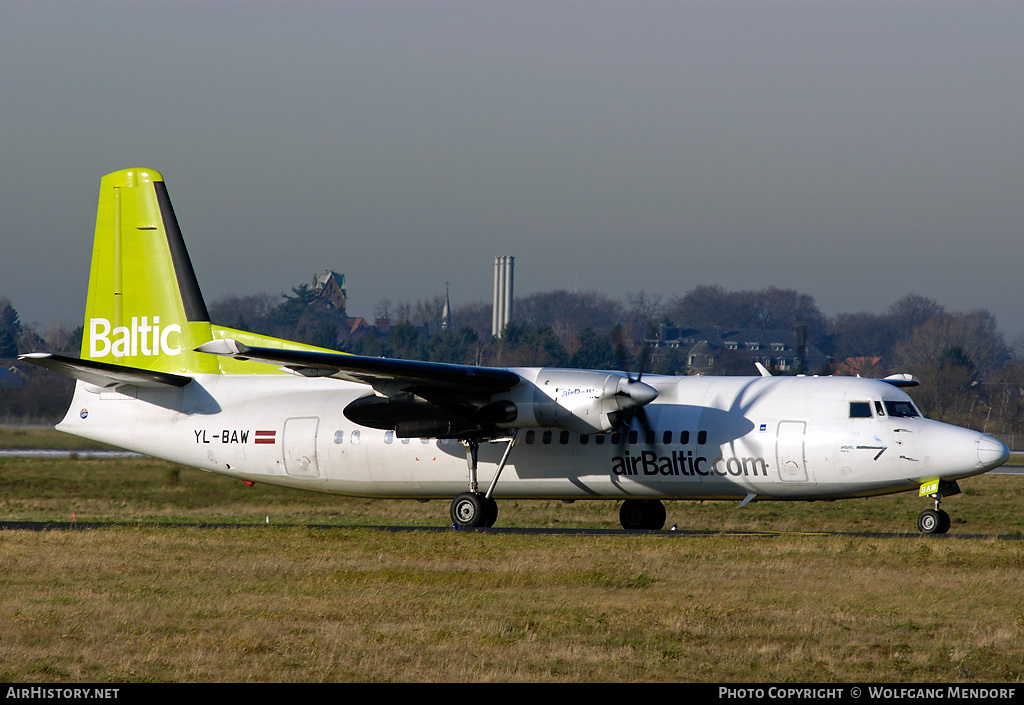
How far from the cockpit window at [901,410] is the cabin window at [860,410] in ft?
1.15

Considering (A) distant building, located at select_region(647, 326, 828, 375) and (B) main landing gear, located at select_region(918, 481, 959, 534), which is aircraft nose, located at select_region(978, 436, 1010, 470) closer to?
(B) main landing gear, located at select_region(918, 481, 959, 534)

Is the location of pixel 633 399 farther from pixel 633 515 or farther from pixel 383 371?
pixel 383 371

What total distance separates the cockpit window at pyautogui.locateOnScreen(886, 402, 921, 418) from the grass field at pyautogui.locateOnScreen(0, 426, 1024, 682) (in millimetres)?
2156

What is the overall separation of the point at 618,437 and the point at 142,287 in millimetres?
10943

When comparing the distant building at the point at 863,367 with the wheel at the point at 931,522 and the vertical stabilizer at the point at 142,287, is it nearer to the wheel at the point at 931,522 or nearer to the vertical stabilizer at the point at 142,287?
the wheel at the point at 931,522

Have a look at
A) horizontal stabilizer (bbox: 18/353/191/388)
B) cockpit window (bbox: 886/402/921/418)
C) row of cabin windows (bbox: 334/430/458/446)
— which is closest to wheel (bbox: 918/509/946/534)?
cockpit window (bbox: 886/402/921/418)

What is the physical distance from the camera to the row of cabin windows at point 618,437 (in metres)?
21.4

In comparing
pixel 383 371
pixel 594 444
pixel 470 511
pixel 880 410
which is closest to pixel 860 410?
pixel 880 410

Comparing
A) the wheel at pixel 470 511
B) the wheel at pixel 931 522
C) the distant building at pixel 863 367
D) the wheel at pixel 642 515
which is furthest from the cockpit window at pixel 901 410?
the distant building at pixel 863 367

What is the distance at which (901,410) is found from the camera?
67.9ft

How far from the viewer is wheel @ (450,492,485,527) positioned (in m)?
22.2

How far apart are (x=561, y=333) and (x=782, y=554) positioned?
351 ft

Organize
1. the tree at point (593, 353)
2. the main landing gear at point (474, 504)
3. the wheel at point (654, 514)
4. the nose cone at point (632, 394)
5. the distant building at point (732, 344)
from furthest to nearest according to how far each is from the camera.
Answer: the distant building at point (732, 344) < the tree at point (593, 353) < the wheel at point (654, 514) < the main landing gear at point (474, 504) < the nose cone at point (632, 394)
